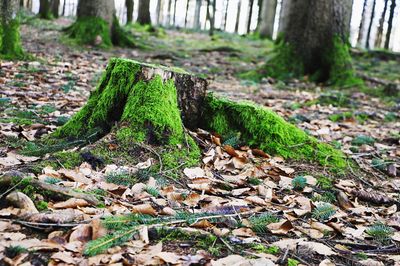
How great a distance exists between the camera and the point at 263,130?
13.5 ft

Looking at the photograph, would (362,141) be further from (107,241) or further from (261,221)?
(107,241)

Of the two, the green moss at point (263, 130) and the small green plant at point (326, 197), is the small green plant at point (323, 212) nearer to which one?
the small green plant at point (326, 197)

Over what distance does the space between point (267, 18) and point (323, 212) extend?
19572 mm

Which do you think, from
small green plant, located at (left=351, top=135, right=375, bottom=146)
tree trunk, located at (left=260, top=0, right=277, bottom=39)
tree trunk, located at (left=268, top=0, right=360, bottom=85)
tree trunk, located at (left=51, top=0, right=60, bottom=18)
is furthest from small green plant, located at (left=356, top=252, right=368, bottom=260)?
tree trunk, located at (left=51, top=0, right=60, bottom=18)

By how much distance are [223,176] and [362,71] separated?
10.5 meters

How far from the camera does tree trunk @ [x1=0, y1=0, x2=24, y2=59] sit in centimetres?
724

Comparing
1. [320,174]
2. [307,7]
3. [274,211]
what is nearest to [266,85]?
[307,7]

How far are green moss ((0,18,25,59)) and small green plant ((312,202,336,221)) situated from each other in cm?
648

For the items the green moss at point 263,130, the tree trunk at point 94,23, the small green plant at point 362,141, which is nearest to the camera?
the green moss at point 263,130

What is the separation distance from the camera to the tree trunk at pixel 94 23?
36.0 ft

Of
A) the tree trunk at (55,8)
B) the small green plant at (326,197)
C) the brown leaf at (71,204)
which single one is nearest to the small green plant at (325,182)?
the small green plant at (326,197)

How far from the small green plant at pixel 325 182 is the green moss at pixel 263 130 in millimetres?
358

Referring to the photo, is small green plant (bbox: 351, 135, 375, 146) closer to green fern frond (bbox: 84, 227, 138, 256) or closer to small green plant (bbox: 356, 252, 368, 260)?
small green plant (bbox: 356, 252, 368, 260)

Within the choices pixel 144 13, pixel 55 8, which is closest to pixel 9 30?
pixel 144 13
